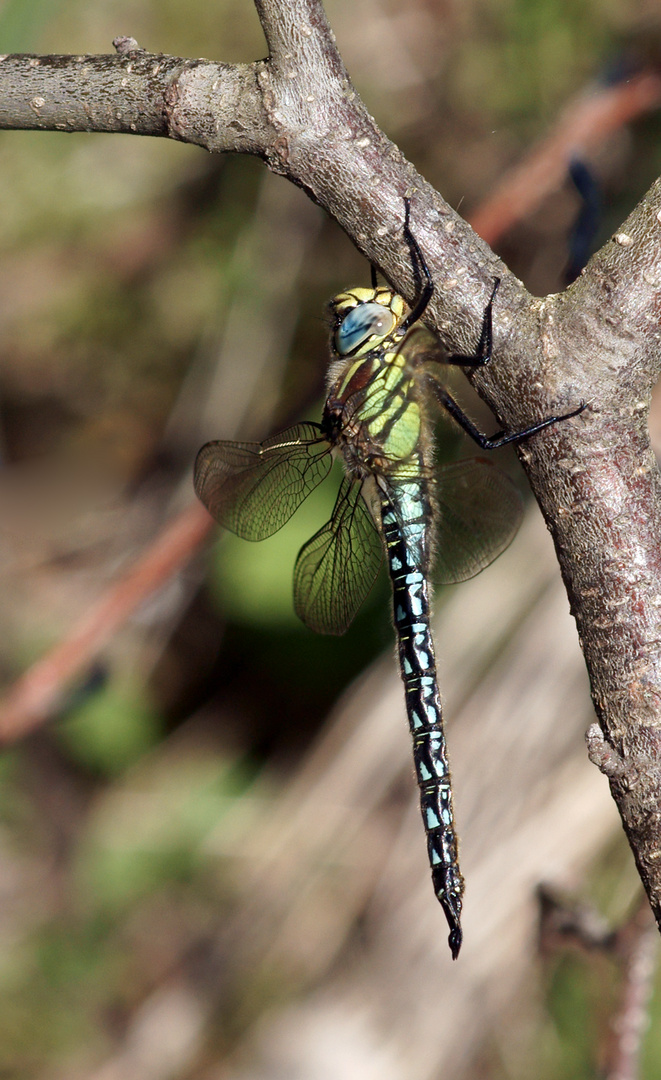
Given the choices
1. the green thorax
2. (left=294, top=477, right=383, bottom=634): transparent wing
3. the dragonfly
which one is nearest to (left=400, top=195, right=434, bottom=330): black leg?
the dragonfly

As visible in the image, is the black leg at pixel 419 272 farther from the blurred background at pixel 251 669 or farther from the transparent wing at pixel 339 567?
the blurred background at pixel 251 669

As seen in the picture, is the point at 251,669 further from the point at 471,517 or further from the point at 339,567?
the point at 471,517

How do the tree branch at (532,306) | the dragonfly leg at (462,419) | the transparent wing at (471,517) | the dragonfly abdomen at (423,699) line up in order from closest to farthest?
the tree branch at (532,306)
the dragonfly leg at (462,419)
the dragonfly abdomen at (423,699)
the transparent wing at (471,517)

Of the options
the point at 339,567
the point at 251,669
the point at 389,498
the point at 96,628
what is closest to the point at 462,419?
the point at 389,498

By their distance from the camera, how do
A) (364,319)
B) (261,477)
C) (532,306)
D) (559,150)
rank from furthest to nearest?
(559,150) < (261,477) < (364,319) < (532,306)

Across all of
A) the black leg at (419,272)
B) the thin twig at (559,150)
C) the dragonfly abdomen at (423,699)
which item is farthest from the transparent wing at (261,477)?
the black leg at (419,272)

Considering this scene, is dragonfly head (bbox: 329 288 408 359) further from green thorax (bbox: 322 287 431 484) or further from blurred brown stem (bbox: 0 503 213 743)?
blurred brown stem (bbox: 0 503 213 743)
